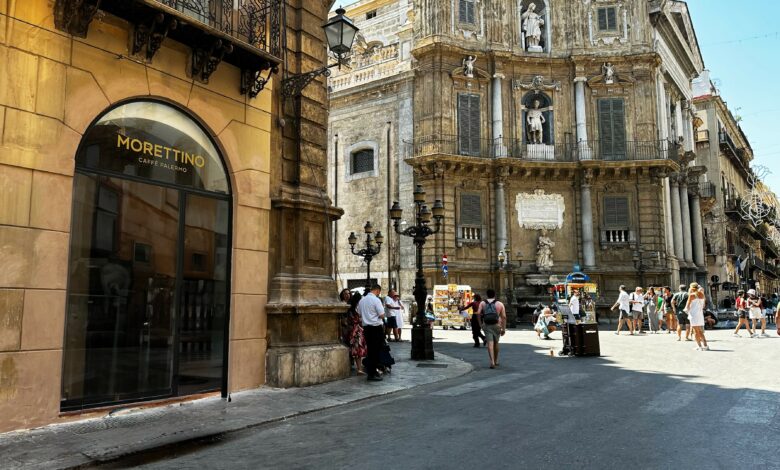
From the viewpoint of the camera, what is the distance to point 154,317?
304 inches

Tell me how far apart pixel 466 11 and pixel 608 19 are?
7879mm

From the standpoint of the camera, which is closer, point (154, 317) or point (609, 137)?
point (154, 317)

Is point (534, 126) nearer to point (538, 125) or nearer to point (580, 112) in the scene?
point (538, 125)

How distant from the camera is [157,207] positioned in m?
7.86

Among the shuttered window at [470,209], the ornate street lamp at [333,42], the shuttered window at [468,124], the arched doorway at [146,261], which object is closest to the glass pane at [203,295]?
the arched doorway at [146,261]

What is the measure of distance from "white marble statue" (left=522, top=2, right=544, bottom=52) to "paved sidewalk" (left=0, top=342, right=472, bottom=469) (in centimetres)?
2626

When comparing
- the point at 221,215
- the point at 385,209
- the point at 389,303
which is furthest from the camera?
the point at 385,209

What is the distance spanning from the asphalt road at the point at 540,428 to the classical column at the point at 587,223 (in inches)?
768

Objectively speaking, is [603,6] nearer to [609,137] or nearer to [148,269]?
[609,137]

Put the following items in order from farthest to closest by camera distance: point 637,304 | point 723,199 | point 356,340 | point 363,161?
1. point 723,199
2. point 363,161
3. point 637,304
4. point 356,340

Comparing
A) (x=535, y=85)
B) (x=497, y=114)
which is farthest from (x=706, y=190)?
(x=497, y=114)

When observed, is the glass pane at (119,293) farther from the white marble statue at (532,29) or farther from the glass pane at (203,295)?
the white marble statue at (532,29)

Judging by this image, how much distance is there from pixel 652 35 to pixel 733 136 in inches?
1224

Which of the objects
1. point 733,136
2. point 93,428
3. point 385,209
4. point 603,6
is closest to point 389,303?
point 93,428
